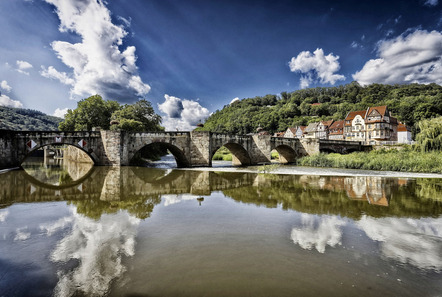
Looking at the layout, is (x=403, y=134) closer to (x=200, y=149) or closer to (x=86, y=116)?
(x=200, y=149)

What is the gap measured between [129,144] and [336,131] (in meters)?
73.1

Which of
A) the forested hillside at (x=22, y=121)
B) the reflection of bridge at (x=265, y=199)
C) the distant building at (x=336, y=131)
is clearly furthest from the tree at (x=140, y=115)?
the forested hillside at (x=22, y=121)

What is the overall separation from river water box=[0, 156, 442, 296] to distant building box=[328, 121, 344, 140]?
7417cm

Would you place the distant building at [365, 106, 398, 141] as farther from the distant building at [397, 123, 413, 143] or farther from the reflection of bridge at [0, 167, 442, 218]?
the reflection of bridge at [0, 167, 442, 218]

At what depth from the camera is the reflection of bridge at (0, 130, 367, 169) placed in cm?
2259

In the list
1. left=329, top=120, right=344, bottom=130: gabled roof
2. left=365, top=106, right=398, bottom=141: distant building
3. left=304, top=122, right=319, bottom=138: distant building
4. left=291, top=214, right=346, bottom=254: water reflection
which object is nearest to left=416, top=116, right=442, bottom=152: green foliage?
left=291, top=214, right=346, bottom=254: water reflection

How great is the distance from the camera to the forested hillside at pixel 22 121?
13450 centimetres

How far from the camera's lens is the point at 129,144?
26297 millimetres

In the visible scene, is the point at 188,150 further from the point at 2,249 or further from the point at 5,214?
the point at 2,249

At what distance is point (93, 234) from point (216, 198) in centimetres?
593

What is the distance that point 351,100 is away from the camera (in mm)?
129375

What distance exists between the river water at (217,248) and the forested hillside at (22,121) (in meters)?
149

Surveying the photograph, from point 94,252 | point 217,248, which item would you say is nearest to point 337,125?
point 217,248

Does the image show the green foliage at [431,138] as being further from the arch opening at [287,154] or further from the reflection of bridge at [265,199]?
the reflection of bridge at [265,199]
